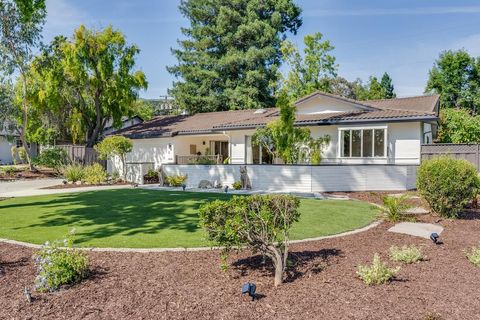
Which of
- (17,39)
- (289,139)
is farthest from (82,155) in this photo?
(289,139)

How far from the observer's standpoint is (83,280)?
15.9 feet

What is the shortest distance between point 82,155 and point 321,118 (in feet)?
58.0

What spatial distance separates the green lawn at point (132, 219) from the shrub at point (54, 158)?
44.0 feet

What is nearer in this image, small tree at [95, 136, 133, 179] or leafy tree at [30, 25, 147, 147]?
small tree at [95, 136, 133, 179]

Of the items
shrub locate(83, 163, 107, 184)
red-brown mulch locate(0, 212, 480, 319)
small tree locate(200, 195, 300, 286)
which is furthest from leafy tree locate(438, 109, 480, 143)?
small tree locate(200, 195, 300, 286)

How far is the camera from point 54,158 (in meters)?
26.4

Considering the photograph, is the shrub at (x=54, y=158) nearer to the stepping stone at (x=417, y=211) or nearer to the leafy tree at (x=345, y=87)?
the stepping stone at (x=417, y=211)

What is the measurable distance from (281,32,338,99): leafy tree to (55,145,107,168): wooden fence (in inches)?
694

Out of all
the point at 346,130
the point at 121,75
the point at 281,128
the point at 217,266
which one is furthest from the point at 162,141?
the point at 217,266

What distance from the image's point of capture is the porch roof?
1703 cm

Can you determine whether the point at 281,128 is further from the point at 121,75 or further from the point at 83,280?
the point at 121,75

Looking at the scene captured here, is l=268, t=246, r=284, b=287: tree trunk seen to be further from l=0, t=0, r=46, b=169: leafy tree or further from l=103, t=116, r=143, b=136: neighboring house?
l=103, t=116, r=143, b=136: neighboring house

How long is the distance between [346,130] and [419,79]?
30297mm

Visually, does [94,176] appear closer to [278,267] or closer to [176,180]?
[176,180]
